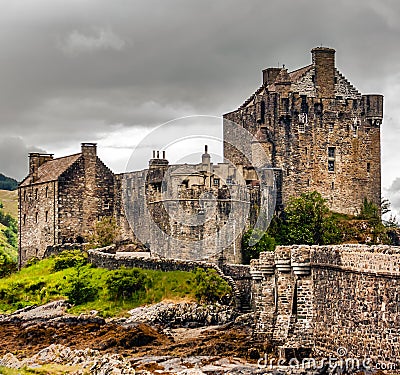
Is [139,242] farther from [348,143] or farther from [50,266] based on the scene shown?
[348,143]

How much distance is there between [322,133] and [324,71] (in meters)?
4.11

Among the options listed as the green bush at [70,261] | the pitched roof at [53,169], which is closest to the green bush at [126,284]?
the green bush at [70,261]

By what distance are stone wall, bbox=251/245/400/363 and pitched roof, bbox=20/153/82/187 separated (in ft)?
95.3

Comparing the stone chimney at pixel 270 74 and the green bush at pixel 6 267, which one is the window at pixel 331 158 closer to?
the stone chimney at pixel 270 74

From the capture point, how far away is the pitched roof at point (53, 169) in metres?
64.9

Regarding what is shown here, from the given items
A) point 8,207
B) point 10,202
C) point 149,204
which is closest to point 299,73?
point 149,204

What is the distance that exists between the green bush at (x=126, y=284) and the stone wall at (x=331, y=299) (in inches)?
410

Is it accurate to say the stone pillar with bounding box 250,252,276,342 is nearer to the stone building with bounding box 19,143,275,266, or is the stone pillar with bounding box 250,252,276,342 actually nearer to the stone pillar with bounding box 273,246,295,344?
the stone pillar with bounding box 273,246,295,344

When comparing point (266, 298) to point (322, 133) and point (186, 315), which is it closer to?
point (186, 315)

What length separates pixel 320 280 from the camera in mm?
32000

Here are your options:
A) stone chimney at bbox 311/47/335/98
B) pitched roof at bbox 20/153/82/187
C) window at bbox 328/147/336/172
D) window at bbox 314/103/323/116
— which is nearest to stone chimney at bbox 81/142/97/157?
pitched roof at bbox 20/153/82/187

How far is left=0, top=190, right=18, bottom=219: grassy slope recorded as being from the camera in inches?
5255

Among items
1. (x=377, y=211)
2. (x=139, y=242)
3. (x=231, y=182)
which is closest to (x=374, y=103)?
(x=377, y=211)

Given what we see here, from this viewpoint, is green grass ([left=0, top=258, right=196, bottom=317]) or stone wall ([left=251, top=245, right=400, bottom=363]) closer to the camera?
stone wall ([left=251, top=245, right=400, bottom=363])
